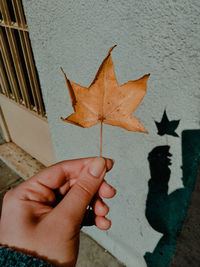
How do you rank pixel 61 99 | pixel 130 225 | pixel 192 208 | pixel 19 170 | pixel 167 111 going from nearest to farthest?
pixel 167 111 < pixel 61 99 < pixel 130 225 < pixel 192 208 < pixel 19 170

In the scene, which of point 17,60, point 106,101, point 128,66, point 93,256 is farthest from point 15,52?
point 93,256

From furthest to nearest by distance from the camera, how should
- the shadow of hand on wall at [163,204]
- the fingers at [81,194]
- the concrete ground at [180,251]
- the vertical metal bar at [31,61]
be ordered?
the concrete ground at [180,251]
the vertical metal bar at [31,61]
the shadow of hand on wall at [163,204]
the fingers at [81,194]

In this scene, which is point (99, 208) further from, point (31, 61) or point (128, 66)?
point (31, 61)

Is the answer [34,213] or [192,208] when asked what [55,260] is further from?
[192,208]

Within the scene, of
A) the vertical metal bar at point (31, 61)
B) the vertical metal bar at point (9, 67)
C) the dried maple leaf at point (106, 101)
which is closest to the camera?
the dried maple leaf at point (106, 101)

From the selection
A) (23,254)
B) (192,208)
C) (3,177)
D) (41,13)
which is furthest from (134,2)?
(3,177)

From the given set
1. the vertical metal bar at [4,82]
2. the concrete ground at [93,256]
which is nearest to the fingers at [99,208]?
the concrete ground at [93,256]

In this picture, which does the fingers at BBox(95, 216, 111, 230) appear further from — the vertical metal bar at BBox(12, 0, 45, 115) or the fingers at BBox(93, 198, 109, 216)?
the vertical metal bar at BBox(12, 0, 45, 115)

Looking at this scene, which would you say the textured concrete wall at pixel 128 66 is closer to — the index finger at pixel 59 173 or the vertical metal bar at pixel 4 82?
the index finger at pixel 59 173
